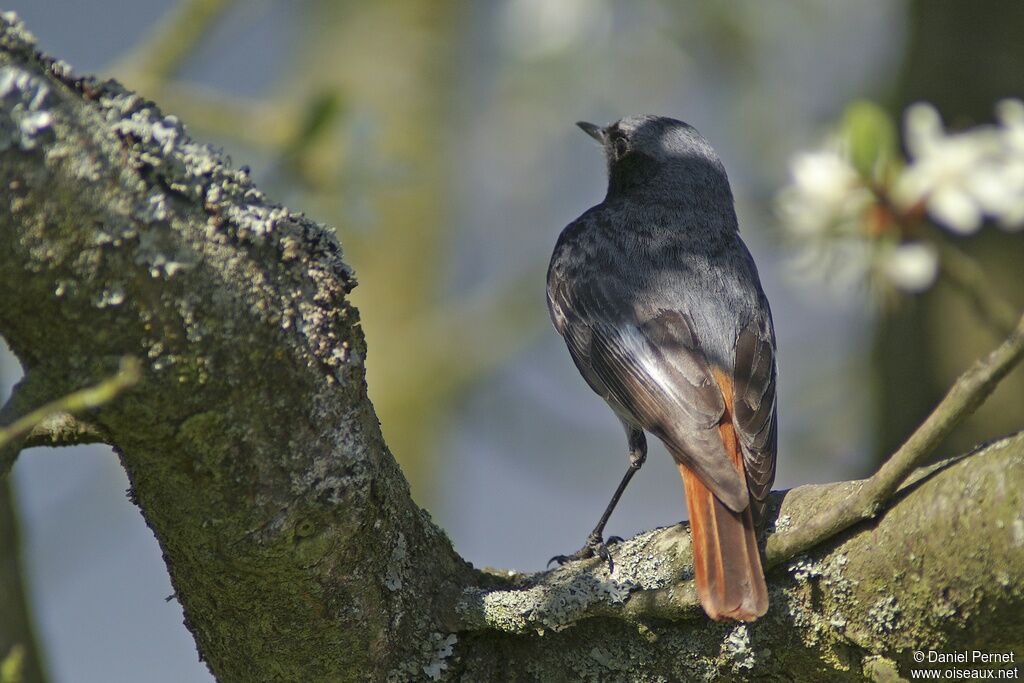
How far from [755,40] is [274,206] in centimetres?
502

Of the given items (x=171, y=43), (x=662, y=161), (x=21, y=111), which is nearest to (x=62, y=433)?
(x=21, y=111)

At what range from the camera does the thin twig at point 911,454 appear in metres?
1.74

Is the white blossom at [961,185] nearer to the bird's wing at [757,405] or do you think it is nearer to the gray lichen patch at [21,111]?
the bird's wing at [757,405]

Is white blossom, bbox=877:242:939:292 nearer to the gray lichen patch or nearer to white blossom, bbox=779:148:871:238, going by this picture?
white blossom, bbox=779:148:871:238

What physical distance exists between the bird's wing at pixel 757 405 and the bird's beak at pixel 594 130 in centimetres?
169

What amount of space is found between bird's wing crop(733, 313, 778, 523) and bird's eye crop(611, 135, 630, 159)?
4.60 ft

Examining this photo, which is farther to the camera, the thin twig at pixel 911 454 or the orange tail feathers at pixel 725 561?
the orange tail feathers at pixel 725 561

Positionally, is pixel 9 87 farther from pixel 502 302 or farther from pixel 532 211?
pixel 532 211

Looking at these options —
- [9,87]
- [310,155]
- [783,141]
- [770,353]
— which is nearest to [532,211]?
[783,141]

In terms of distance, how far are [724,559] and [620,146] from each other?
2956 millimetres

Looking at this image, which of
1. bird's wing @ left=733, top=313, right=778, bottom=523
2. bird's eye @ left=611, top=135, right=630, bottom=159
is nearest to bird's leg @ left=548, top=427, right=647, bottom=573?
bird's wing @ left=733, top=313, right=778, bottom=523

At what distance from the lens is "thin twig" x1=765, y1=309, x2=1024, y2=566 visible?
5.71ft

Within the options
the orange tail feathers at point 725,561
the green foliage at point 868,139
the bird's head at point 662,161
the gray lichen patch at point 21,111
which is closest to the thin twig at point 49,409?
the gray lichen patch at point 21,111

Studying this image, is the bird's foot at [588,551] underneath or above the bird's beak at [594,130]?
underneath
